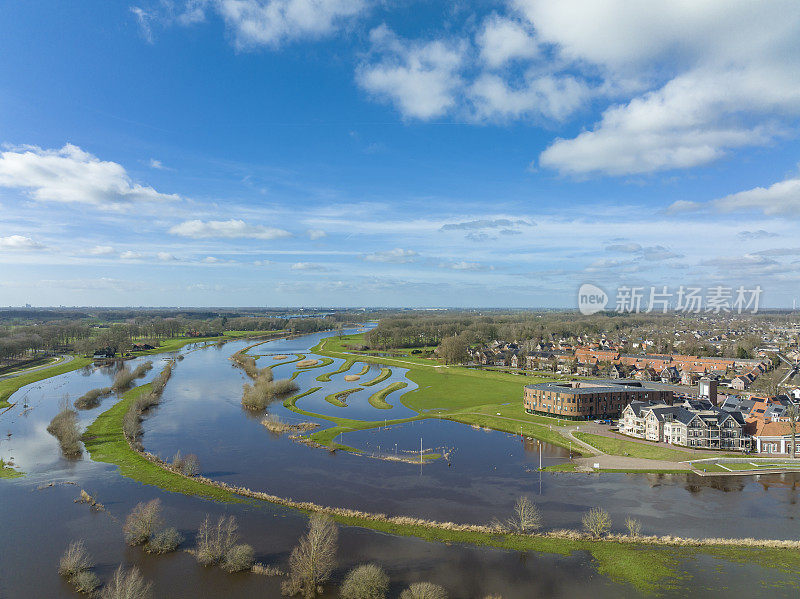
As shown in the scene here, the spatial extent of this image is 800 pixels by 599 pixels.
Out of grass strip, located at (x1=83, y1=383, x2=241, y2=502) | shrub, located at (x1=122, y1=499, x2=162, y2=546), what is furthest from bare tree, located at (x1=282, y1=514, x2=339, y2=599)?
grass strip, located at (x1=83, y1=383, x2=241, y2=502)

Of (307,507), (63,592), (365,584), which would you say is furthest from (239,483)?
(365,584)

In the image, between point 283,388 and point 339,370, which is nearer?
point 283,388

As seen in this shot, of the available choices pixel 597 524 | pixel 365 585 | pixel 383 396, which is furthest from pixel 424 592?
pixel 383 396

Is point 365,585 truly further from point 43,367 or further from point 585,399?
point 43,367

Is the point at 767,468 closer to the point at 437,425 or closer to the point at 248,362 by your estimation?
the point at 437,425

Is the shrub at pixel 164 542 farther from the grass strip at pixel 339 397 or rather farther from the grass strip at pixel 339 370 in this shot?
the grass strip at pixel 339 370

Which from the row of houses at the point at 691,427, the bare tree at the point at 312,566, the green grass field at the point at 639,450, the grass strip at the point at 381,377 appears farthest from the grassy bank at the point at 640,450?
the grass strip at the point at 381,377
